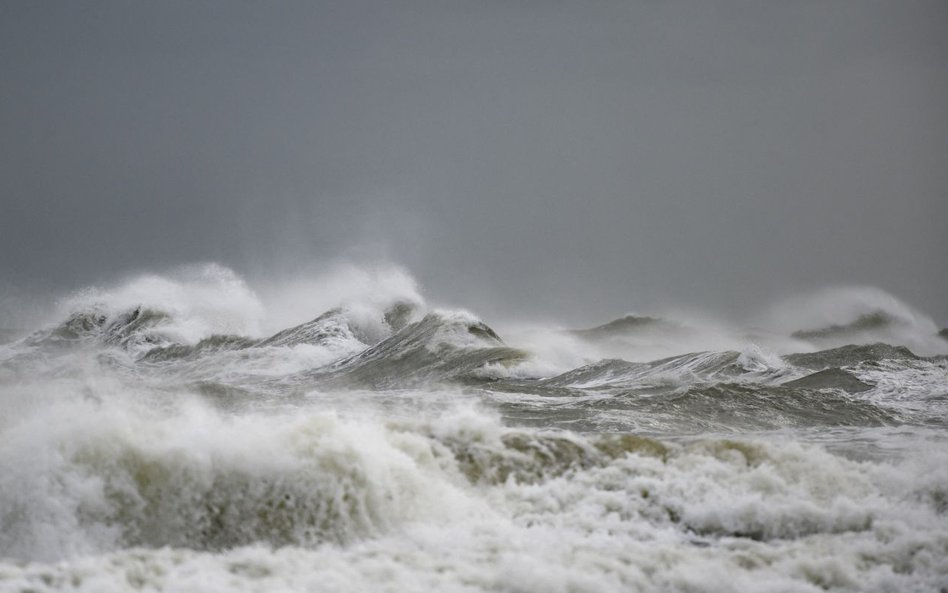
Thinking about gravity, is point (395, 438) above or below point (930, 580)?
above

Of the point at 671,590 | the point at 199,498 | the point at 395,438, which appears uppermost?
the point at 395,438

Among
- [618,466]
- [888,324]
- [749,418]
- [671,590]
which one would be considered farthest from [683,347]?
[671,590]

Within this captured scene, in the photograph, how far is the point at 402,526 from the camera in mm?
6027

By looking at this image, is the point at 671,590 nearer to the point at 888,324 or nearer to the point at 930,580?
the point at 930,580

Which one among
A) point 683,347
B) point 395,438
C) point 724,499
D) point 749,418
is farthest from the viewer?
point 683,347

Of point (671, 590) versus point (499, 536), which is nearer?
point (671, 590)

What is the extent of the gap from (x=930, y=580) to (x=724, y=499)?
171 centimetres

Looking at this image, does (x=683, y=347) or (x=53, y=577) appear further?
(x=683, y=347)

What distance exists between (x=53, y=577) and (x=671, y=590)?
12.4 feet

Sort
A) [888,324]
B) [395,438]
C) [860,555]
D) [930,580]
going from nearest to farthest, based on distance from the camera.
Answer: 1. [930,580]
2. [860,555]
3. [395,438]
4. [888,324]

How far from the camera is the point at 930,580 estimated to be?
5.18 meters

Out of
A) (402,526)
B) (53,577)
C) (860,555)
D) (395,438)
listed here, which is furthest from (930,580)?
(53,577)

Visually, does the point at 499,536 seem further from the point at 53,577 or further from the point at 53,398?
the point at 53,398

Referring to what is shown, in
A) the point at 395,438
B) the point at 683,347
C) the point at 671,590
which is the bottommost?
the point at 671,590
